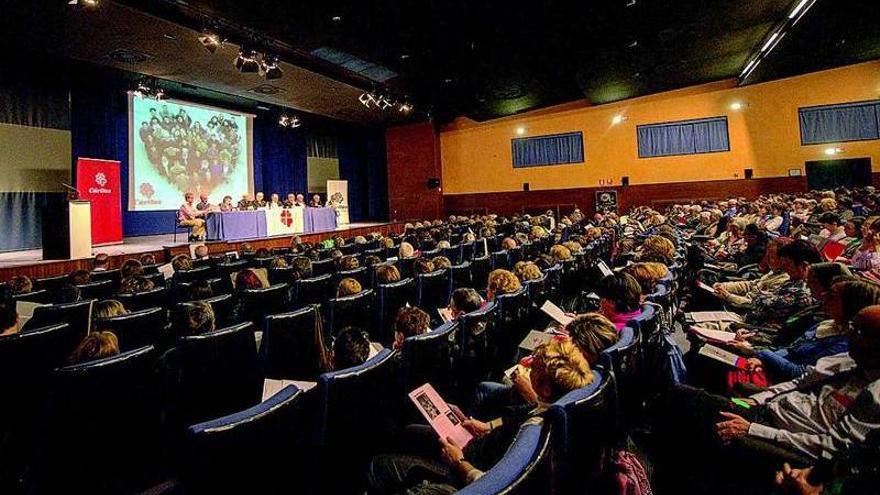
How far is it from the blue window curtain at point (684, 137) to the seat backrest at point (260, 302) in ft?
45.2

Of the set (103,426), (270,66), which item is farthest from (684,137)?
(103,426)

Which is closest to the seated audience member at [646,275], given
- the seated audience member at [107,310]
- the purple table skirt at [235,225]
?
the seated audience member at [107,310]

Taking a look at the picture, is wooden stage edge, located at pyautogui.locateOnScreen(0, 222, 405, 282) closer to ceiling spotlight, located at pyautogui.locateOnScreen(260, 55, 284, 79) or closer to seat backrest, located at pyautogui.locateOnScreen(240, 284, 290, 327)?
ceiling spotlight, located at pyautogui.locateOnScreen(260, 55, 284, 79)

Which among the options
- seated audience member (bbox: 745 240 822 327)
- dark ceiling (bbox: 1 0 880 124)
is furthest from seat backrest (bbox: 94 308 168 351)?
dark ceiling (bbox: 1 0 880 124)

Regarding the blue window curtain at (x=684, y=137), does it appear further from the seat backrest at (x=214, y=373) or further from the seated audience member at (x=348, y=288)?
the seat backrest at (x=214, y=373)

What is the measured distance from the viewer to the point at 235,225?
10.5 m

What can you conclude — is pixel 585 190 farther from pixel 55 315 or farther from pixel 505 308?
pixel 55 315

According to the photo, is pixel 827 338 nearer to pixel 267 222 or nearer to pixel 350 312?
pixel 350 312

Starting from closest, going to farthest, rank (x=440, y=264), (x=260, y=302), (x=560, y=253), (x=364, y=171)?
(x=260, y=302)
(x=440, y=264)
(x=560, y=253)
(x=364, y=171)

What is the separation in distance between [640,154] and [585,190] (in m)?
1.94

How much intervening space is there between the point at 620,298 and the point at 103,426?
2.62m

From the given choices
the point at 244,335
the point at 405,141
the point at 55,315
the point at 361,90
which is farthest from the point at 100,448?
the point at 405,141

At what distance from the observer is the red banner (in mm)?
10156

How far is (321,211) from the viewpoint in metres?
13.0
